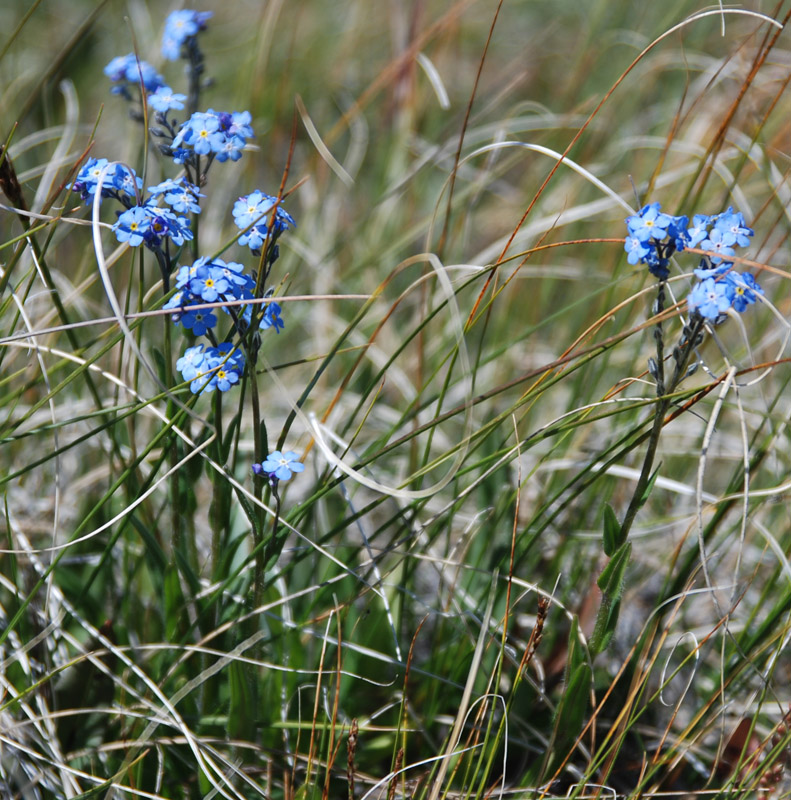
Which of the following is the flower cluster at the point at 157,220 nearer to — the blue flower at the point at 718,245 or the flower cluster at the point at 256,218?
the flower cluster at the point at 256,218

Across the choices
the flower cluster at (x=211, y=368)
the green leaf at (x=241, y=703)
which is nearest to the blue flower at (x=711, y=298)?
the flower cluster at (x=211, y=368)

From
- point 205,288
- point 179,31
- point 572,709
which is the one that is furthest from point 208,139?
point 572,709

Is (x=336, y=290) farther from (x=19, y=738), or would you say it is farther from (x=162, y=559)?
(x=19, y=738)

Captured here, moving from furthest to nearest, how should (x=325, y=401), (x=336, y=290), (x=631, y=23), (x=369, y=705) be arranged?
(x=631, y=23) < (x=336, y=290) < (x=325, y=401) < (x=369, y=705)

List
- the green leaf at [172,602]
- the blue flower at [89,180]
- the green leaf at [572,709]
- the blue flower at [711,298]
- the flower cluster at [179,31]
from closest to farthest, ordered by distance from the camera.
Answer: the blue flower at [711,298]
the blue flower at [89,180]
the green leaf at [572,709]
the green leaf at [172,602]
the flower cluster at [179,31]

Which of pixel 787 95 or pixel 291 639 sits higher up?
pixel 787 95

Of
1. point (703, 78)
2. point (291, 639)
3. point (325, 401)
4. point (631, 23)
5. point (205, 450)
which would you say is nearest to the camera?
point (205, 450)

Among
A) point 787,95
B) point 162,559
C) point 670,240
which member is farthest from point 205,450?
point 787,95
